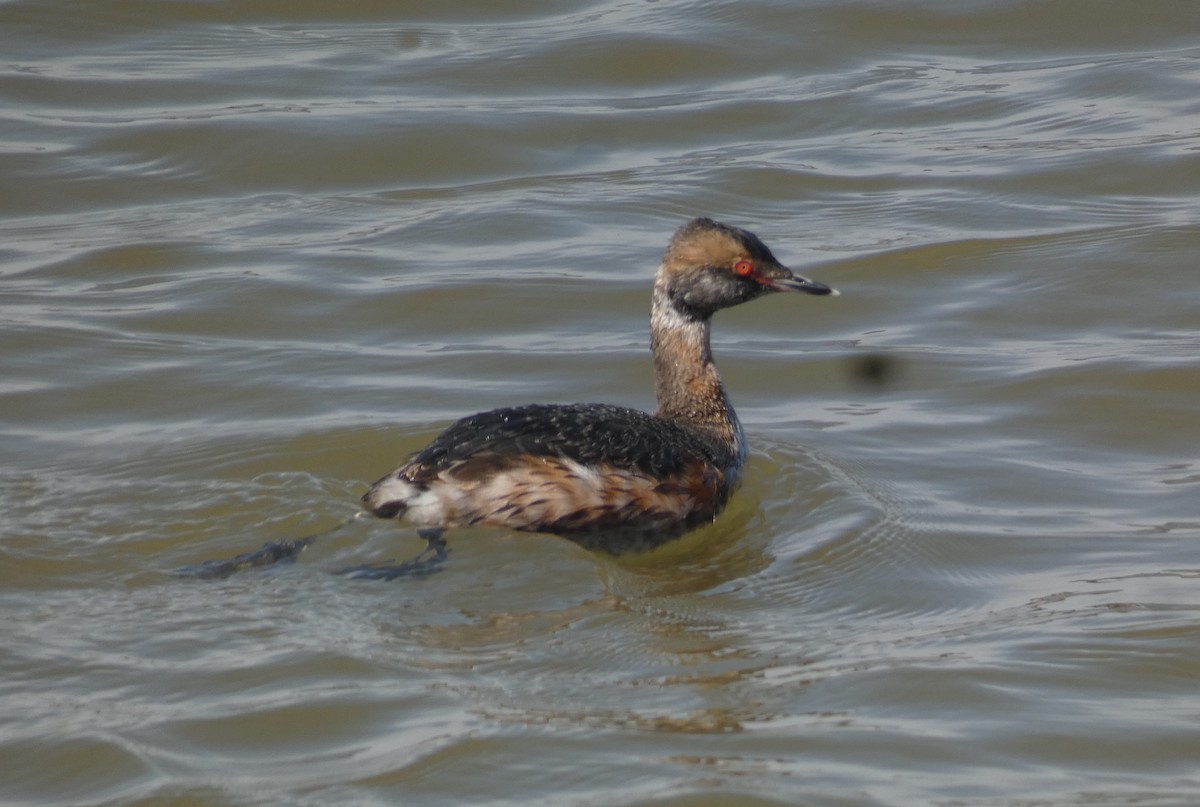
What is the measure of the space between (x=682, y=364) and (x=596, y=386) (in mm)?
680

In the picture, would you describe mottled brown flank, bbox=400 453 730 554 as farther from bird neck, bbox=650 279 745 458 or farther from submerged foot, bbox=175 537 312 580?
bird neck, bbox=650 279 745 458

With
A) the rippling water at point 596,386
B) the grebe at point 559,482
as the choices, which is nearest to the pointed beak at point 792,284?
the rippling water at point 596,386

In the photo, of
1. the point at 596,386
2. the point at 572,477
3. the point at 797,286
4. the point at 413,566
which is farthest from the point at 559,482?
the point at 596,386

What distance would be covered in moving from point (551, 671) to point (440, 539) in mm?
1131

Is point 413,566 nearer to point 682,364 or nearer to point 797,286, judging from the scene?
point 682,364

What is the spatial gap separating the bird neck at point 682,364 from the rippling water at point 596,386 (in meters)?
0.32

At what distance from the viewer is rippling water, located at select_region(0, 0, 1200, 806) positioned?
4730 mm

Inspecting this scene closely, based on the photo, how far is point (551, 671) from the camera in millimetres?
5074

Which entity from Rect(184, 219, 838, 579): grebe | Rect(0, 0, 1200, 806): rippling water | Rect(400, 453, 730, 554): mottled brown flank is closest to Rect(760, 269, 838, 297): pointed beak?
Rect(0, 0, 1200, 806): rippling water

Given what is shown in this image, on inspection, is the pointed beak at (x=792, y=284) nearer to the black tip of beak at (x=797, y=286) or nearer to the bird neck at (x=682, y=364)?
the black tip of beak at (x=797, y=286)

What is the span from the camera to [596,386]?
7.99 m

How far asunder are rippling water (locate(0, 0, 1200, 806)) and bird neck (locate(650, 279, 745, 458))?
1.05 ft

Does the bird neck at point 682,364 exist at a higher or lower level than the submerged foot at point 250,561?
higher

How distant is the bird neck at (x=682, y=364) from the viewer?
288 inches
